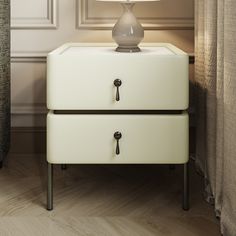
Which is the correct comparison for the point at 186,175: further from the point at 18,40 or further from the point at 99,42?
the point at 18,40

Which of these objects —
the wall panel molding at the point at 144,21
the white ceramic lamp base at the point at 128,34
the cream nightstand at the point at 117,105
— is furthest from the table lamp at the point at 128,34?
the wall panel molding at the point at 144,21

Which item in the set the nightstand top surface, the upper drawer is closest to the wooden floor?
the upper drawer

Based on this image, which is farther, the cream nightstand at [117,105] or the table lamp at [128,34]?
the table lamp at [128,34]

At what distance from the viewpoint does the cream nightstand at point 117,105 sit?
4.21ft

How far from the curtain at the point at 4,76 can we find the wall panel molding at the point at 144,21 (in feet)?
0.74

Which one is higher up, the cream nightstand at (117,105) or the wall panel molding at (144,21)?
the wall panel molding at (144,21)

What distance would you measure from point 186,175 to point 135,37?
37 cm

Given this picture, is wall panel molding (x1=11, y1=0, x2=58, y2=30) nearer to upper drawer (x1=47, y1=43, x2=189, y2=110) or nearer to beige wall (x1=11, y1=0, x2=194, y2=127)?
beige wall (x1=11, y1=0, x2=194, y2=127)

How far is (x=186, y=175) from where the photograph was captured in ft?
4.38

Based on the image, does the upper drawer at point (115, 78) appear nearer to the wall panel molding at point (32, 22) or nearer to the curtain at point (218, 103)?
the curtain at point (218, 103)

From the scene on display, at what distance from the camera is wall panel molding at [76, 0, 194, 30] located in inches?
68.9

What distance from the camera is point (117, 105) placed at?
1295 millimetres

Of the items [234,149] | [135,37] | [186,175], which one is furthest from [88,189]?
[234,149]

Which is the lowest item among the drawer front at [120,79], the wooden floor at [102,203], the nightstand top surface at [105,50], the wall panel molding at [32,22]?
the wooden floor at [102,203]
